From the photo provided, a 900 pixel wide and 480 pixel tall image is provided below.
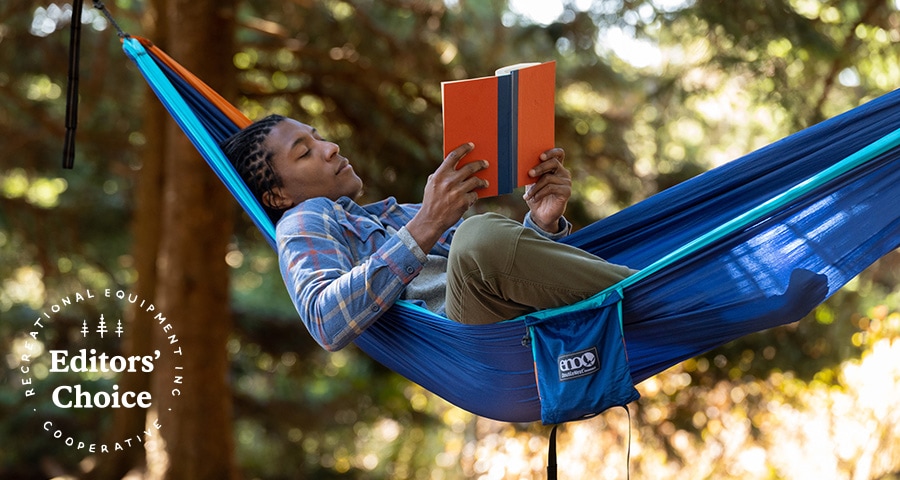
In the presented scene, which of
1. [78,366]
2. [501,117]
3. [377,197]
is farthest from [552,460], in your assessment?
[78,366]

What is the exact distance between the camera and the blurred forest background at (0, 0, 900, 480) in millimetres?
4090

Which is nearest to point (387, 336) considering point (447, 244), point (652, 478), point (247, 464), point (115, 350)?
point (447, 244)

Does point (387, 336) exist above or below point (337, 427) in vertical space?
above

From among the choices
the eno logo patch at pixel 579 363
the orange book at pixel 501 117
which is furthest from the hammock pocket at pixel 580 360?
the orange book at pixel 501 117

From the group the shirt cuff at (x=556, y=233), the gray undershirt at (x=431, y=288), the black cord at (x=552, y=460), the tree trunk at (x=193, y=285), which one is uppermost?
the shirt cuff at (x=556, y=233)

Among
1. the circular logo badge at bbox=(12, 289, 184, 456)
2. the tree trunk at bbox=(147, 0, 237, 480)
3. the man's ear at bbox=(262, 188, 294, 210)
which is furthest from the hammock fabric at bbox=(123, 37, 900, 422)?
the circular logo badge at bbox=(12, 289, 184, 456)

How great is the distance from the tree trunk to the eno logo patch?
2.88 metres

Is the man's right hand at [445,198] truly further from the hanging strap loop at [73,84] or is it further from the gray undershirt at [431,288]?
the hanging strap loop at [73,84]

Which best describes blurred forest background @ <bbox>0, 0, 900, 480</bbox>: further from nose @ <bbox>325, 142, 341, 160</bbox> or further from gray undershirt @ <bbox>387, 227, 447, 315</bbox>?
nose @ <bbox>325, 142, 341, 160</bbox>

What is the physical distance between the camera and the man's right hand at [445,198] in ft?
5.14

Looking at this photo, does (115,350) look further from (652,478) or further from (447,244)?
(447,244)

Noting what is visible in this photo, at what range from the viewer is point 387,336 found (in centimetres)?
173

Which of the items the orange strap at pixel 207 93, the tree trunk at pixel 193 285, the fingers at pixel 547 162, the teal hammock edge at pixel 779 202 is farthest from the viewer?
the tree trunk at pixel 193 285

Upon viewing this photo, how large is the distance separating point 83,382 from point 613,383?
557cm
